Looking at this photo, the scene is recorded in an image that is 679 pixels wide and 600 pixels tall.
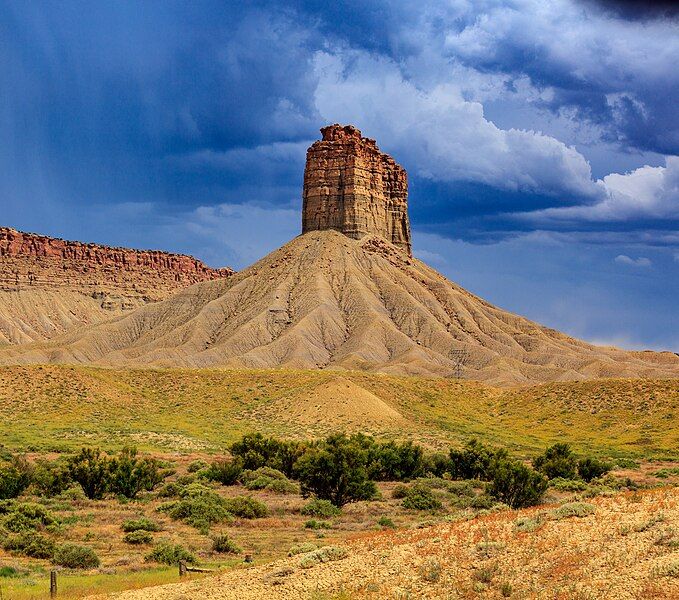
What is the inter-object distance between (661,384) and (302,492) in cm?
4888

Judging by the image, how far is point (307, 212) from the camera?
Result: 17250 centimetres

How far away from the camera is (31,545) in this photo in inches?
1023

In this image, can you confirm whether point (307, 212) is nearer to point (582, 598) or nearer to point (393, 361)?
point (393, 361)

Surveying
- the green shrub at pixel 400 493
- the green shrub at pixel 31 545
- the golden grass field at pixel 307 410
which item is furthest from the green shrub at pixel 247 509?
the golden grass field at pixel 307 410

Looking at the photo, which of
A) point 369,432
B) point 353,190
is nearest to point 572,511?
point 369,432

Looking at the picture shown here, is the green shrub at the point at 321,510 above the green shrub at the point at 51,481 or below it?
below

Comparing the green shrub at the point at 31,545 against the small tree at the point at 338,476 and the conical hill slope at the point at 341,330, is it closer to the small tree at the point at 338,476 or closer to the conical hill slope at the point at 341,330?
the small tree at the point at 338,476

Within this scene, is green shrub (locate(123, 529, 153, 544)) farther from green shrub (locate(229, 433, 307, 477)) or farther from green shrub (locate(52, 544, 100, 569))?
green shrub (locate(229, 433, 307, 477))

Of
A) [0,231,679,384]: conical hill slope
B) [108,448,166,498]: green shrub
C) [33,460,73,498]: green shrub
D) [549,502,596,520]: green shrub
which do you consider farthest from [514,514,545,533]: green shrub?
[0,231,679,384]: conical hill slope

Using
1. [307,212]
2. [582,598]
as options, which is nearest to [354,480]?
[582,598]

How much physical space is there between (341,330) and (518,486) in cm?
10753

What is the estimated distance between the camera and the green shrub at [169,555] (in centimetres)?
2425

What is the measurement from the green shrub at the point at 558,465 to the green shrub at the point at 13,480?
25.5m

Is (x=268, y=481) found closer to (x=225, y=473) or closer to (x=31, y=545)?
(x=225, y=473)
